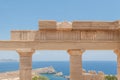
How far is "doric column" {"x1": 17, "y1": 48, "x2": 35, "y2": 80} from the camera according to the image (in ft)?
54.1

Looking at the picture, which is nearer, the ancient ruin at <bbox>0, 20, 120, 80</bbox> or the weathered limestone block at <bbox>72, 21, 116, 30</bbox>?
the ancient ruin at <bbox>0, 20, 120, 80</bbox>

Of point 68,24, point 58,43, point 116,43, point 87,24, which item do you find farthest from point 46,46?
point 116,43

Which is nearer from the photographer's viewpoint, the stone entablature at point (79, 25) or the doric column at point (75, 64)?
the stone entablature at point (79, 25)

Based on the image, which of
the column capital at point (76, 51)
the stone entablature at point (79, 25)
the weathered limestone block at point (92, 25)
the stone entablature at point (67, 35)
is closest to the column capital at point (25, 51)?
the stone entablature at point (67, 35)

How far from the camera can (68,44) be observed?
16734 mm

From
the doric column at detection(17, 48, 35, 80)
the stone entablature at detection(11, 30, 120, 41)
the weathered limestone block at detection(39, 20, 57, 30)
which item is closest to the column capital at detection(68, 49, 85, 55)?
the stone entablature at detection(11, 30, 120, 41)

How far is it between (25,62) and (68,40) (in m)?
3.16

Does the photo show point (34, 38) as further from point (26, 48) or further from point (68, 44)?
point (68, 44)

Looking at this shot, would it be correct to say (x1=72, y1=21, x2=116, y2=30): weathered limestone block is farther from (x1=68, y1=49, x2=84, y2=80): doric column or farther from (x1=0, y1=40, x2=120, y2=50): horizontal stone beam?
(x1=68, y1=49, x2=84, y2=80): doric column

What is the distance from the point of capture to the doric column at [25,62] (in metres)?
16.5

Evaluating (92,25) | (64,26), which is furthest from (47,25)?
(92,25)

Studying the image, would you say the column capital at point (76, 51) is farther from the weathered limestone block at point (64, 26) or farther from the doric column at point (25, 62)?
the doric column at point (25, 62)

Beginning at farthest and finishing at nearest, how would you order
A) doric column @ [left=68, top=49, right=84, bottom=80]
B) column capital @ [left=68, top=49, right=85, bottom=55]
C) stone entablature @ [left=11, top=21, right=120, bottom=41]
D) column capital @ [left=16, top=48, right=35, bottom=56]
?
doric column @ [left=68, top=49, right=84, bottom=80]
column capital @ [left=68, top=49, right=85, bottom=55]
stone entablature @ [left=11, top=21, right=120, bottom=41]
column capital @ [left=16, top=48, right=35, bottom=56]

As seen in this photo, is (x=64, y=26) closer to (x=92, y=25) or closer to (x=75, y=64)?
(x=92, y=25)
